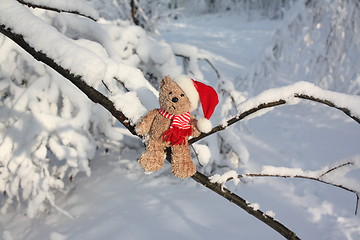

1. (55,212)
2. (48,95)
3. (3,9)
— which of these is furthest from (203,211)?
(3,9)

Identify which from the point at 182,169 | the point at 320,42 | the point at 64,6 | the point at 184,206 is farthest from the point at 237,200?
the point at 320,42

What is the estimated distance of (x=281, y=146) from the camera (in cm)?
442

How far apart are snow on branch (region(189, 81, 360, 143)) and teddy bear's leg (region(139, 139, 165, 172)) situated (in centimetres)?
22

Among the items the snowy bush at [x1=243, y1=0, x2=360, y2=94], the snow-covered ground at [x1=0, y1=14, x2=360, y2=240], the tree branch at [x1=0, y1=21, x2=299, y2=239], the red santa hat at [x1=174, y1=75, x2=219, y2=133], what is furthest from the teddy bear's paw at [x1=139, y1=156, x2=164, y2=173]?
the snowy bush at [x1=243, y1=0, x2=360, y2=94]

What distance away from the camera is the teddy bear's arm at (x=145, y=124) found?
0.95 m

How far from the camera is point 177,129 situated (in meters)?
0.99

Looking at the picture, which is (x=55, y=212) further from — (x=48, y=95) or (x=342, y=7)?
(x=342, y=7)

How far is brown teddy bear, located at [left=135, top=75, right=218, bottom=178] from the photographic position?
97 centimetres

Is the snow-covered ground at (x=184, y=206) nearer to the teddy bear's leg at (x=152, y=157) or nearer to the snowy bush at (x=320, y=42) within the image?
the snowy bush at (x=320, y=42)

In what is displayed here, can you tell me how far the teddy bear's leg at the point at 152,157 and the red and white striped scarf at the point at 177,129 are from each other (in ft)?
0.14

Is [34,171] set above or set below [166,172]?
above

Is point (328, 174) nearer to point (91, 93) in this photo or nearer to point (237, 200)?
point (237, 200)

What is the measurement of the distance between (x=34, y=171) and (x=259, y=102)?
242cm

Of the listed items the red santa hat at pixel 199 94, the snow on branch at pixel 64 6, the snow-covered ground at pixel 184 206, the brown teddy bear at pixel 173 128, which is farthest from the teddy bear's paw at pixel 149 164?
the snow-covered ground at pixel 184 206
